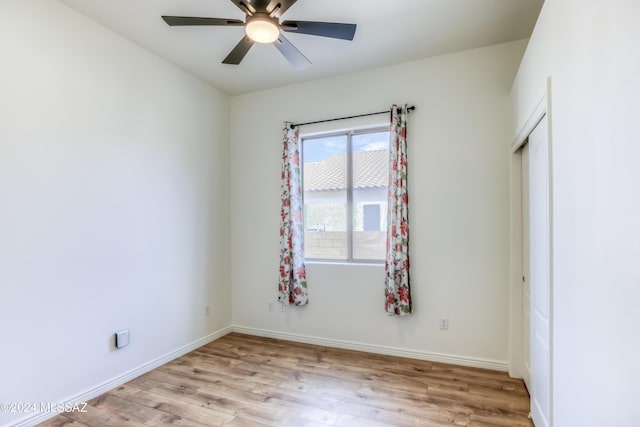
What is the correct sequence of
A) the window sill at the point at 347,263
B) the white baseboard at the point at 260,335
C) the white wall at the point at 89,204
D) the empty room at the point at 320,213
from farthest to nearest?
the window sill at the point at 347,263
the white baseboard at the point at 260,335
the white wall at the point at 89,204
the empty room at the point at 320,213

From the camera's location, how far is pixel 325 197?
3.68m

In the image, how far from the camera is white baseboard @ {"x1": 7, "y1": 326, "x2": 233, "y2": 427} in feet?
7.02

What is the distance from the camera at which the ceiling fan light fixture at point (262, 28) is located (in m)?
1.94

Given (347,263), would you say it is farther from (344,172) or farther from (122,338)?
(122,338)

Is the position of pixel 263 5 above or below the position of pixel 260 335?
above

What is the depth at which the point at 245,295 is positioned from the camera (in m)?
4.00

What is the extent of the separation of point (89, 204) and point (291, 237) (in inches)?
74.0

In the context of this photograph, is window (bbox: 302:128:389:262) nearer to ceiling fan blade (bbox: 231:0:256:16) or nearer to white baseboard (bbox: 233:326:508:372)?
white baseboard (bbox: 233:326:508:372)

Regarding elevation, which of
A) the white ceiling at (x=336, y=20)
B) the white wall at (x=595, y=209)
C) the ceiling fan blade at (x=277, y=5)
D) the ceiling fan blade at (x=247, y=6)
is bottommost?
the white wall at (x=595, y=209)

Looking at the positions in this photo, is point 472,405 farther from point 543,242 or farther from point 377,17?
point 377,17

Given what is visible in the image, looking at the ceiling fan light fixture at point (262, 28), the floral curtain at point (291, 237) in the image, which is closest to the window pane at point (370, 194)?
the floral curtain at point (291, 237)

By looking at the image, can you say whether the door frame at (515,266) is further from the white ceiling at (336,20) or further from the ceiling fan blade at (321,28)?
the ceiling fan blade at (321,28)

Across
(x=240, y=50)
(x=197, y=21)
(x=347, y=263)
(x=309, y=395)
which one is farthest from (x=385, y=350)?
(x=197, y=21)

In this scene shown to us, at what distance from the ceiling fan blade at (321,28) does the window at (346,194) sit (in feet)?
4.65
